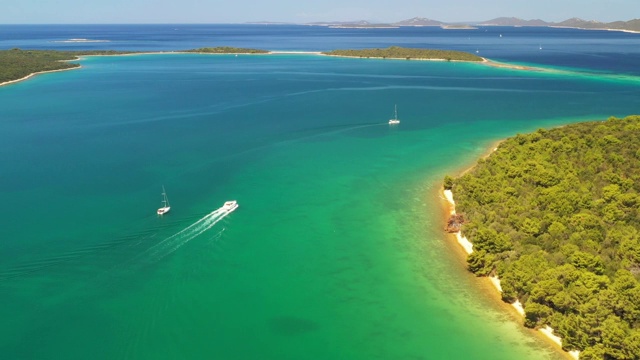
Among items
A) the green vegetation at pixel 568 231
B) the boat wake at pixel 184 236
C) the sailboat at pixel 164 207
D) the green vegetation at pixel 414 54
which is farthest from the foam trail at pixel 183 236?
the green vegetation at pixel 414 54

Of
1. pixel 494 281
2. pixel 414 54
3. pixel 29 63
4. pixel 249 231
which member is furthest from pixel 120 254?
pixel 414 54

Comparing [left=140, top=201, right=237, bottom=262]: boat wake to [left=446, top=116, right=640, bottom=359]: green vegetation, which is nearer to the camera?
[left=446, top=116, right=640, bottom=359]: green vegetation

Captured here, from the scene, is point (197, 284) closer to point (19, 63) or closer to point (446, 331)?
→ point (446, 331)

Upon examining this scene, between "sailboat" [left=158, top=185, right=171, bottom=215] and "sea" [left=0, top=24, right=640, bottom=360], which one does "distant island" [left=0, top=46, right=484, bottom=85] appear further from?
"sailboat" [left=158, top=185, right=171, bottom=215]

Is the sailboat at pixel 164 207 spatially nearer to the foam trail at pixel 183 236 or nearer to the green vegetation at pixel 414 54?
the foam trail at pixel 183 236

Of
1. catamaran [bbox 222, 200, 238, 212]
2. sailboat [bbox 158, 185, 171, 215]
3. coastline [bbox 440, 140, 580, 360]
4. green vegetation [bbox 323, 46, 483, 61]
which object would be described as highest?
green vegetation [bbox 323, 46, 483, 61]

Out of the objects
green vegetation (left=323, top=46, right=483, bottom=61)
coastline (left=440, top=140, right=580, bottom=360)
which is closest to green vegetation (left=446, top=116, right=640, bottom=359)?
coastline (left=440, top=140, right=580, bottom=360)

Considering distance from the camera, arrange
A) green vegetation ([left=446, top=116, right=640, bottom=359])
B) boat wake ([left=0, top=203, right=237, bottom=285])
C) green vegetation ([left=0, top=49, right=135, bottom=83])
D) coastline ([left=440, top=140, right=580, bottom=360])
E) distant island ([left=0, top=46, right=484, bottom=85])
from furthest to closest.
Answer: distant island ([left=0, top=46, right=484, bottom=85]) → green vegetation ([left=0, top=49, right=135, bottom=83]) → boat wake ([left=0, top=203, right=237, bottom=285]) → coastline ([left=440, top=140, right=580, bottom=360]) → green vegetation ([left=446, top=116, right=640, bottom=359])
